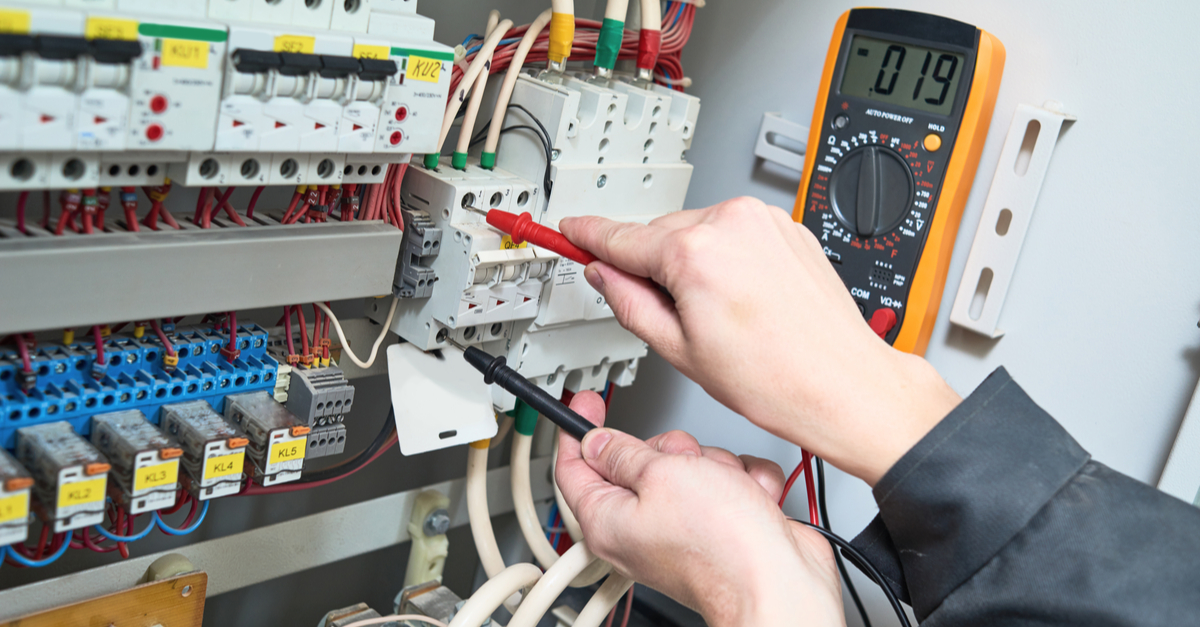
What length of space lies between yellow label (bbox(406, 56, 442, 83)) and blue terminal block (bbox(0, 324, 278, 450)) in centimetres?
32

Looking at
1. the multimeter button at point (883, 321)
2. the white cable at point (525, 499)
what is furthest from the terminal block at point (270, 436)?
the multimeter button at point (883, 321)

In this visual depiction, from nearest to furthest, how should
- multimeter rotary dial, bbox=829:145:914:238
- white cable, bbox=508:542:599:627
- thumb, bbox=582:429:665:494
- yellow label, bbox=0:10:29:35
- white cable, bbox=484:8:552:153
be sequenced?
1. yellow label, bbox=0:10:29:35
2. thumb, bbox=582:429:665:494
3. white cable, bbox=508:542:599:627
4. white cable, bbox=484:8:552:153
5. multimeter rotary dial, bbox=829:145:914:238

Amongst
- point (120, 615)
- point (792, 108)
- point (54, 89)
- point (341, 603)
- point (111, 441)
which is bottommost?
point (341, 603)

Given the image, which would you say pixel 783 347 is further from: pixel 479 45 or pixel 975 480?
pixel 479 45

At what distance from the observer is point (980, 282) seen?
1.20m

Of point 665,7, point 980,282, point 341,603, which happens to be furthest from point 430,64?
point 341,603

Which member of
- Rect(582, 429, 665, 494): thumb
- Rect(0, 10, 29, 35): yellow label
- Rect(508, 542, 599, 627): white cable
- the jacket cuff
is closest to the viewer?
Rect(0, 10, 29, 35): yellow label

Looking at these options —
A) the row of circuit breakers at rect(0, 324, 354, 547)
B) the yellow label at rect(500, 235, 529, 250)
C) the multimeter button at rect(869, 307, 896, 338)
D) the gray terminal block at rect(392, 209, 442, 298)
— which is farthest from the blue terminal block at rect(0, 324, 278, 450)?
the multimeter button at rect(869, 307, 896, 338)

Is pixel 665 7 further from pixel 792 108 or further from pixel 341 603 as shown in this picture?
pixel 341 603

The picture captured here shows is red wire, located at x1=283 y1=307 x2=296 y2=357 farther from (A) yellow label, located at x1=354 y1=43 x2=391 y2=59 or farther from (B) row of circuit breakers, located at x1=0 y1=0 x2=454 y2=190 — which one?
(A) yellow label, located at x1=354 y1=43 x2=391 y2=59

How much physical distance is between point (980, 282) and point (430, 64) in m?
0.83

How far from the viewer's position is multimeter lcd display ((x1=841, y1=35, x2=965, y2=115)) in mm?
1104

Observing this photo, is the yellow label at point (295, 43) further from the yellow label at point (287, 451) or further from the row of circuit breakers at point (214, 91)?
the yellow label at point (287, 451)

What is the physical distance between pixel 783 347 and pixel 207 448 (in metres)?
0.53
